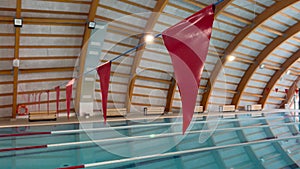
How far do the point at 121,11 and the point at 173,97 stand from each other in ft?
27.6

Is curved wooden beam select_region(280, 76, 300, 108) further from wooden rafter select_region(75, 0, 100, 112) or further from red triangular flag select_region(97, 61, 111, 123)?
red triangular flag select_region(97, 61, 111, 123)

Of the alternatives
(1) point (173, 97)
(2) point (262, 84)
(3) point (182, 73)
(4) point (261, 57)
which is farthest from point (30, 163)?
(2) point (262, 84)

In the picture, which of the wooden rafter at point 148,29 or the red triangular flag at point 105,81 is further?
the wooden rafter at point 148,29

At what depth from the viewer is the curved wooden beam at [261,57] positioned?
16.9 metres

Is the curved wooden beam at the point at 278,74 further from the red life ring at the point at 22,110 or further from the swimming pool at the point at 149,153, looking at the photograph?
the red life ring at the point at 22,110

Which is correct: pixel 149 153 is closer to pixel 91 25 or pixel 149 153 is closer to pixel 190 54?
pixel 190 54

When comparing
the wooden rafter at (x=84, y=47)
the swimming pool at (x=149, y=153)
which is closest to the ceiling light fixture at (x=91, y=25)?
the wooden rafter at (x=84, y=47)

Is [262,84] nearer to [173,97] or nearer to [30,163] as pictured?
[173,97]

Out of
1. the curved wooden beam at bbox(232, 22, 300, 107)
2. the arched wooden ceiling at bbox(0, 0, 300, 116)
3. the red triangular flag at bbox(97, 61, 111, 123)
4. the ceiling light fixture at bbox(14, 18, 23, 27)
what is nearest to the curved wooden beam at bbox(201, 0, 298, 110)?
the arched wooden ceiling at bbox(0, 0, 300, 116)

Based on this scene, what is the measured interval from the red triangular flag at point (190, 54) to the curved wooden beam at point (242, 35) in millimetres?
8185

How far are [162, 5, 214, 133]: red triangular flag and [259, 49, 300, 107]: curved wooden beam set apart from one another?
21178mm

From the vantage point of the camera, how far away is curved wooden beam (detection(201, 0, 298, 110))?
551 inches

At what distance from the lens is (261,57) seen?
1925cm

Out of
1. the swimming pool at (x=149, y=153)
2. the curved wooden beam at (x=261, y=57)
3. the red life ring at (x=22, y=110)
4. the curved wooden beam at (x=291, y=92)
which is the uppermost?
the curved wooden beam at (x=261, y=57)
